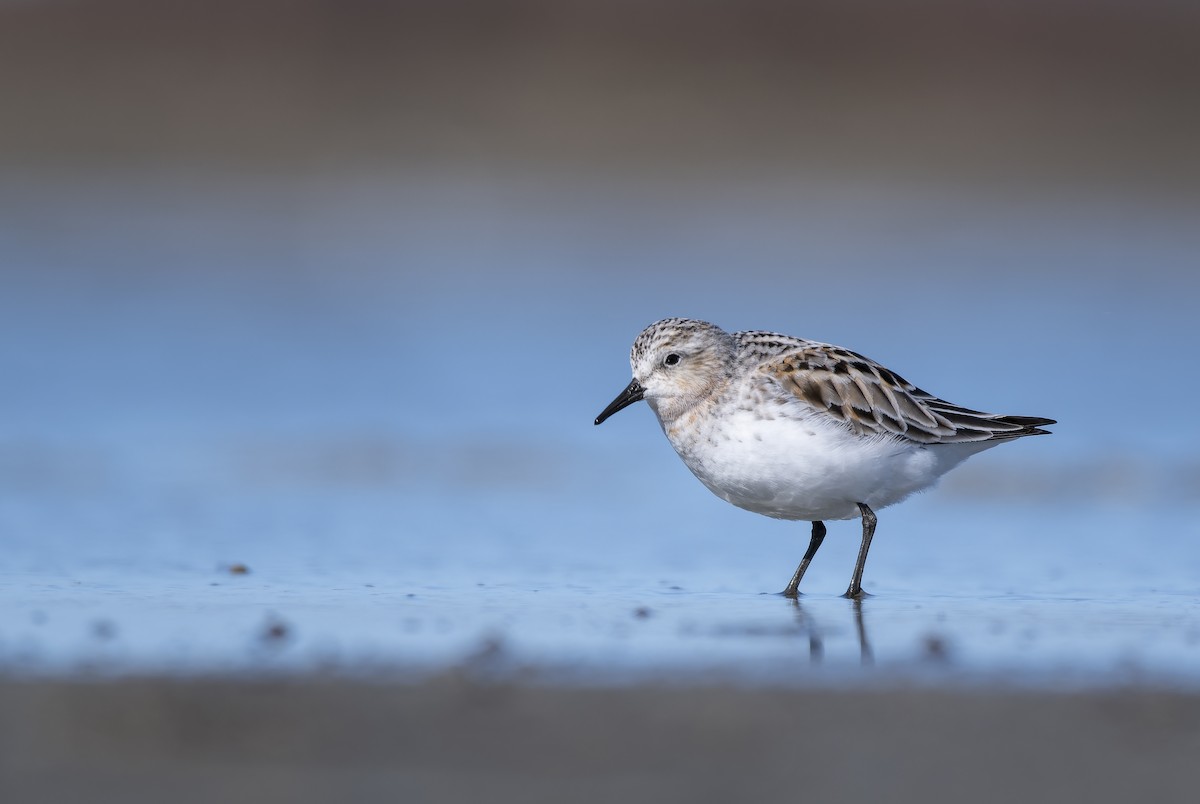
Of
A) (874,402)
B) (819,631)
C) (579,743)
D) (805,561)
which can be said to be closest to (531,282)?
(874,402)

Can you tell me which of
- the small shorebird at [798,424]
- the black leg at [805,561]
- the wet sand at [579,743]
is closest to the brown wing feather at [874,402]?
the small shorebird at [798,424]

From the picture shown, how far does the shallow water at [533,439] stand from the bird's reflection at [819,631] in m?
0.04

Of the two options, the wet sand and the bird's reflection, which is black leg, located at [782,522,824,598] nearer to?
the bird's reflection

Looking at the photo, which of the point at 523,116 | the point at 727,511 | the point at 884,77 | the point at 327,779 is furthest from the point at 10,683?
the point at 884,77

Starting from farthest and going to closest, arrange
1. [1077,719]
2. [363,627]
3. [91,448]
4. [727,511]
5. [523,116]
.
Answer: [523,116], [91,448], [727,511], [363,627], [1077,719]

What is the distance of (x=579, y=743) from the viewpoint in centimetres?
366

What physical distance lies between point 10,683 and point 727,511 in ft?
15.5

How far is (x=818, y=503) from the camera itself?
614cm

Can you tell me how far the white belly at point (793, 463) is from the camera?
6.01 meters

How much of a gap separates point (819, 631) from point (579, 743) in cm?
162

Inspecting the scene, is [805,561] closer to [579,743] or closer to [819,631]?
[819,631]

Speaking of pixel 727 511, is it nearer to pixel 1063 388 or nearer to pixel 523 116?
pixel 1063 388

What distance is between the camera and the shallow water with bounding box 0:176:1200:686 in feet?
16.3

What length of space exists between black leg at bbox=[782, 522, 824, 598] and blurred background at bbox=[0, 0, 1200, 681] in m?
0.17
